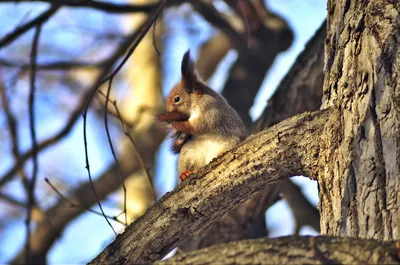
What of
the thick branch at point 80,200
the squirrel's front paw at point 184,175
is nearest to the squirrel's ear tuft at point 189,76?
the squirrel's front paw at point 184,175

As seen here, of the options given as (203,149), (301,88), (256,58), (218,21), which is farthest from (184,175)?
(256,58)

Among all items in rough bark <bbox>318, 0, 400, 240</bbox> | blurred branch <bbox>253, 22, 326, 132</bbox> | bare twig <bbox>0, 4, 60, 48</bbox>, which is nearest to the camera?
rough bark <bbox>318, 0, 400, 240</bbox>

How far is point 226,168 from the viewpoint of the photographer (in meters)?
2.61

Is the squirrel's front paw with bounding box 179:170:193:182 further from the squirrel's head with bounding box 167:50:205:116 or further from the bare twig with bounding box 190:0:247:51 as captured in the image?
the bare twig with bounding box 190:0:247:51

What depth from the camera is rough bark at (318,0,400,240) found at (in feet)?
7.16

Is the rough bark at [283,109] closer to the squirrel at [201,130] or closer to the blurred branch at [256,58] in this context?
the squirrel at [201,130]

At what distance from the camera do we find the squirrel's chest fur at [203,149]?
3336 millimetres

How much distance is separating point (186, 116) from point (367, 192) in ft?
5.15

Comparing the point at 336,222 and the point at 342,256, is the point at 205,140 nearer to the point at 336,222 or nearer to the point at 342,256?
the point at 336,222

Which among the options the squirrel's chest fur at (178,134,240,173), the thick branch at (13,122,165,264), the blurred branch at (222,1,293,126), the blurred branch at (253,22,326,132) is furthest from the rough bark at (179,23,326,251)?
the blurred branch at (222,1,293,126)

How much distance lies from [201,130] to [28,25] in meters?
1.49

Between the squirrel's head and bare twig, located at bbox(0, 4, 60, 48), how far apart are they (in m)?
1.04

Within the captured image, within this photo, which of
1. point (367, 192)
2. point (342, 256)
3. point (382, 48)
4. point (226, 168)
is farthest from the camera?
point (226, 168)

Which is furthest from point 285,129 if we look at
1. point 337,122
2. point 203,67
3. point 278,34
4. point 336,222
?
point 203,67
